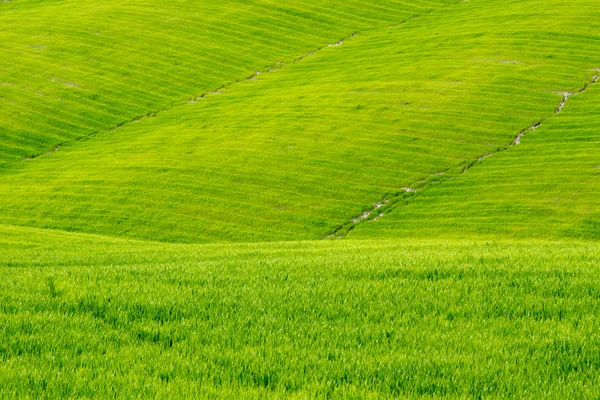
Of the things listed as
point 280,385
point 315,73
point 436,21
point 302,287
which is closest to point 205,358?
point 280,385

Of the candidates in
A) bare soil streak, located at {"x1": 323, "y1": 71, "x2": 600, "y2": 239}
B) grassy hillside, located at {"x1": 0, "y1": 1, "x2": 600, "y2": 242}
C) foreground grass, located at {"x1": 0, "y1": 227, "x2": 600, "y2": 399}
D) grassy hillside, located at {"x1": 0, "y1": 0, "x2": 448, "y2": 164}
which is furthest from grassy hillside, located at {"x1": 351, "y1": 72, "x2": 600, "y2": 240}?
grassy hillside, located at {"x1": 0, "y1": 0, "x2": 448, "y2": 164}

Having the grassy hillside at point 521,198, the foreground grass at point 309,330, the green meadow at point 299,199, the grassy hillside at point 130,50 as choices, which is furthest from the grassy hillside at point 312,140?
the foreground grass at point 309,330

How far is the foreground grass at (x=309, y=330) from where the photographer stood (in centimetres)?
902

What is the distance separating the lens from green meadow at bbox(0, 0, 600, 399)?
9.92 m

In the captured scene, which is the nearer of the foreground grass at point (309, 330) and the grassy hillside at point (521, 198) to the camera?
the foreground grass at point (309, 330)

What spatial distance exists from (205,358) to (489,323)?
4.81 metres

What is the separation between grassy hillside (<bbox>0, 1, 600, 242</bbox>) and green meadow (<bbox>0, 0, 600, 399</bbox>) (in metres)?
0.27

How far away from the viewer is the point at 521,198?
47.2m

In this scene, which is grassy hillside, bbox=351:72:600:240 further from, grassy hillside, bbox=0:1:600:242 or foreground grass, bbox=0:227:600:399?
foreground grass, bbox=0:227:600:399

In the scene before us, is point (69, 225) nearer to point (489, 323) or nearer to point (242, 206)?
point (242, 206)

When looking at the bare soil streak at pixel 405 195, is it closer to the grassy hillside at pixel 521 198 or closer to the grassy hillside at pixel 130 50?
the grassy hillside at pixel 521 198

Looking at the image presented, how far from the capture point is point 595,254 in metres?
17.5

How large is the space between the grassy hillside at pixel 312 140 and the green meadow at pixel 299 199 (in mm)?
270

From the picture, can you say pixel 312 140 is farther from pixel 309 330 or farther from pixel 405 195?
pixel 309 330
